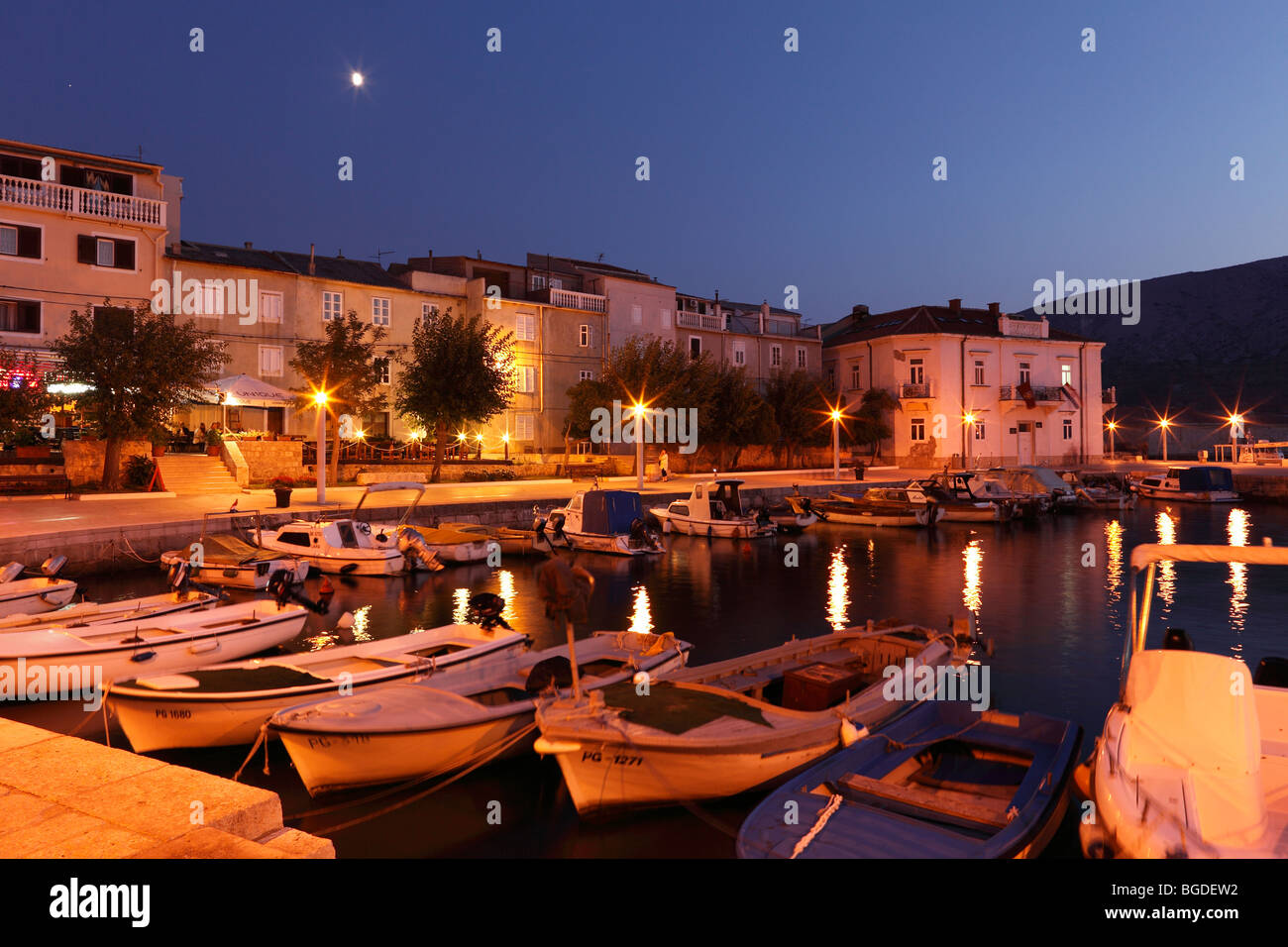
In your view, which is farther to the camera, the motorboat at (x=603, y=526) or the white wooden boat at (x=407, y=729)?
the motorboat at (x=603, y=526)

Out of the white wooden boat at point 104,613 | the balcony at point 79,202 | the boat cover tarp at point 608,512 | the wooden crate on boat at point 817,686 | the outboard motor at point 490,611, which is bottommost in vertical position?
the wooden crate on boat at point 817,686

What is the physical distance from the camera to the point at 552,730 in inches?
309

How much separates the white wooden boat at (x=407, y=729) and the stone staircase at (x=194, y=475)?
2652 cm

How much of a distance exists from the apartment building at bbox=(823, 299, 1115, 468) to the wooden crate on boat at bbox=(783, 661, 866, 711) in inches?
2052

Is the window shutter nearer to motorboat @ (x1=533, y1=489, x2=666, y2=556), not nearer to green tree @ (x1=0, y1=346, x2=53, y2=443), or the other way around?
green tree @ (x1=0, y1=346, x2=53, y2=443)

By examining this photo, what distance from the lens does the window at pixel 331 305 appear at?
1713 inches

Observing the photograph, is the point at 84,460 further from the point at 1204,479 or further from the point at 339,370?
the point at 1204,479

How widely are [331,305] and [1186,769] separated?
4357 cm

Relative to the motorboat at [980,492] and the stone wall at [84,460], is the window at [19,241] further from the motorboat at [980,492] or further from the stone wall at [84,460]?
the motorboat at [980,492]

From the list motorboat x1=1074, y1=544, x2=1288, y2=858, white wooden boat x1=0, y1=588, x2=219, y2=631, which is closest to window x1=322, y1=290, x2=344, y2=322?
white wooden boat x1=0, y1=588, x2=219, y2=631

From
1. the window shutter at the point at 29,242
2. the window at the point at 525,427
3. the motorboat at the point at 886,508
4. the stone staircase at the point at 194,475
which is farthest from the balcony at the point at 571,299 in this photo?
the window shutter at the point at 29,242

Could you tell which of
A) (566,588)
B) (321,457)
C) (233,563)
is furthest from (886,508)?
(566,588)

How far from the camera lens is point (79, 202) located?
36.3 m
